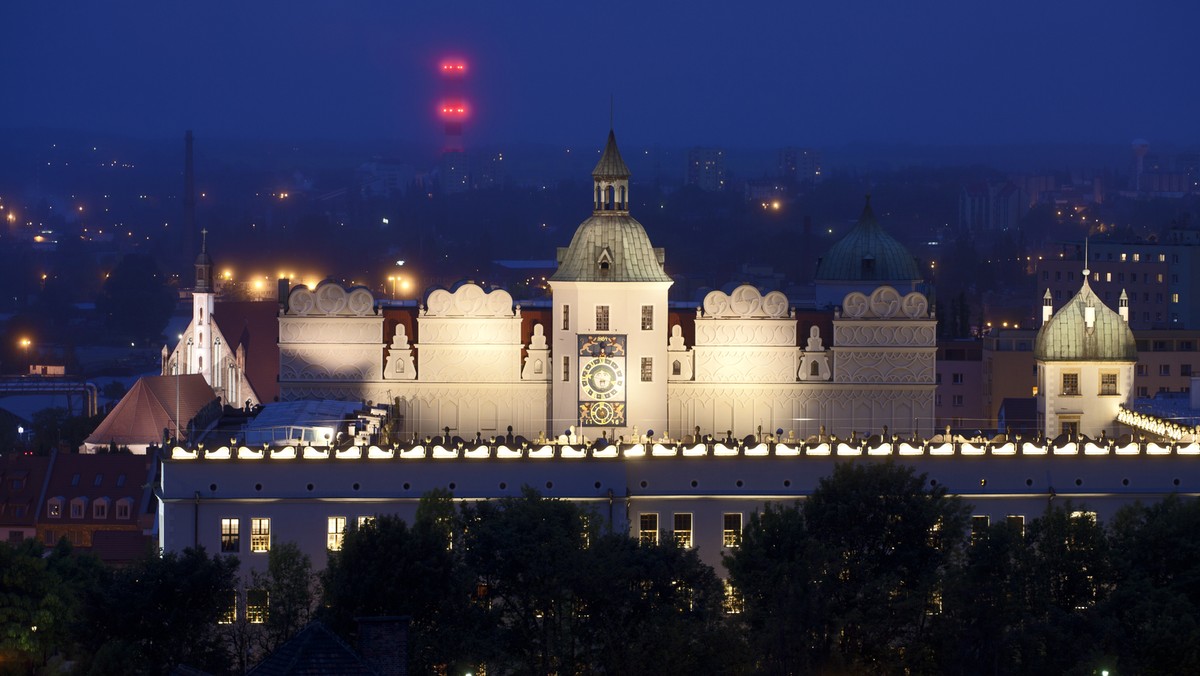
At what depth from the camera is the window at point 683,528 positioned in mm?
83500

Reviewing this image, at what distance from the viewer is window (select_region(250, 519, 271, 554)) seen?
81625mm

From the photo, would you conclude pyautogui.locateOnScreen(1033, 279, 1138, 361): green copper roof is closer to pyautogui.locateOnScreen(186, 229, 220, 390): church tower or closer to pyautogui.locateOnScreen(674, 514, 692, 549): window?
pyautogui.locateOnScreen(674, 514, 692, 549): window

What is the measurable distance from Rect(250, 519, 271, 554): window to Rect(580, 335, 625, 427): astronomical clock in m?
16.0

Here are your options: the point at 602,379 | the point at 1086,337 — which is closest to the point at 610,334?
the point at 602,379

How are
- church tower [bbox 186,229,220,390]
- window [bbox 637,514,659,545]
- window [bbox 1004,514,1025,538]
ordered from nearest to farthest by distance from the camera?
window [bbox 1004,514,1025,538]
window [bbox 637,514,659,545]
church tower [bbox 186,229,220,390]

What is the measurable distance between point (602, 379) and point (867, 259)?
31310mm

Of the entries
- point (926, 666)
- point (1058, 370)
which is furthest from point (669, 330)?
point (926, 666)

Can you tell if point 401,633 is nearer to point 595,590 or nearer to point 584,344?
point 595,590

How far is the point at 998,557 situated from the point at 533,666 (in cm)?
1422

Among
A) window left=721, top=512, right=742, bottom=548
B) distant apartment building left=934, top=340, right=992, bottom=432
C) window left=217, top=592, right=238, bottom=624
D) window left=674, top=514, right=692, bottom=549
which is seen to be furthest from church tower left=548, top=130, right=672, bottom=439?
distant apartment building left=934, top=340, right=992, bottom=432

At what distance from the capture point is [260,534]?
268 feet

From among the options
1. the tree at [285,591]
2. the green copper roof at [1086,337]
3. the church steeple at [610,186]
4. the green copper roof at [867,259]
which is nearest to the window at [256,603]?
the tree at [285,591]

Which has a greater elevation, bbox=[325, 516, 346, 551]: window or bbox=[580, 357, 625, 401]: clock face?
bbox=[580, 357, 625, 401]: clock face

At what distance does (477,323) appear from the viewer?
9756 centimetres
